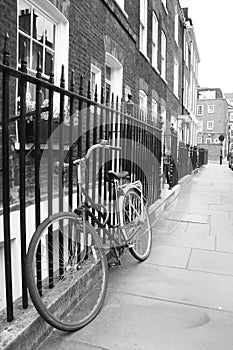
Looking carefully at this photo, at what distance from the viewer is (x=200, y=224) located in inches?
217

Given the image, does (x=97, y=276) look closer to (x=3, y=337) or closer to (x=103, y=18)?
(x=3, y=337)

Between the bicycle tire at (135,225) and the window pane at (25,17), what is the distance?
274cm

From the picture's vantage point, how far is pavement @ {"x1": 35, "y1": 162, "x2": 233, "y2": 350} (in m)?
2.18

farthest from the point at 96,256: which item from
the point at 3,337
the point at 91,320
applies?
the point at 3,337

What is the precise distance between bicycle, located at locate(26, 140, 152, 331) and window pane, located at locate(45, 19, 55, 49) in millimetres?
2988

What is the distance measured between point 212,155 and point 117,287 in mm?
46732

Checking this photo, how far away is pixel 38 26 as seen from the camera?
16.3ft

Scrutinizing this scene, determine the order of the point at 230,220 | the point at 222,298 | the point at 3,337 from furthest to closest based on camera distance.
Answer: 1. the point at 230,220
2. the point at 222,298
3. the point at 3,337

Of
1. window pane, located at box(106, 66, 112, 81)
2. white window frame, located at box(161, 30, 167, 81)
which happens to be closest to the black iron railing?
window pane, located at box(106, 66, 112, 81)

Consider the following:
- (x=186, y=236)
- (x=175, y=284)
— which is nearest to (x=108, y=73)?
(x=186, y=236)

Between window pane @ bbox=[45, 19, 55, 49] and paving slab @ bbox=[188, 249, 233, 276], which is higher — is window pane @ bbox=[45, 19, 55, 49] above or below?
above

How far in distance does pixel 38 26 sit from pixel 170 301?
4154 millimetres

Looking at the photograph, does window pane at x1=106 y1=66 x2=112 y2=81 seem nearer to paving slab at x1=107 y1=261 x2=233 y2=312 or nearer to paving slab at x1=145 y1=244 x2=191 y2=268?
paving slab at x1=145 y1=244 x2=191 y2=268

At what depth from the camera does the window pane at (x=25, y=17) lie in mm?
4598
